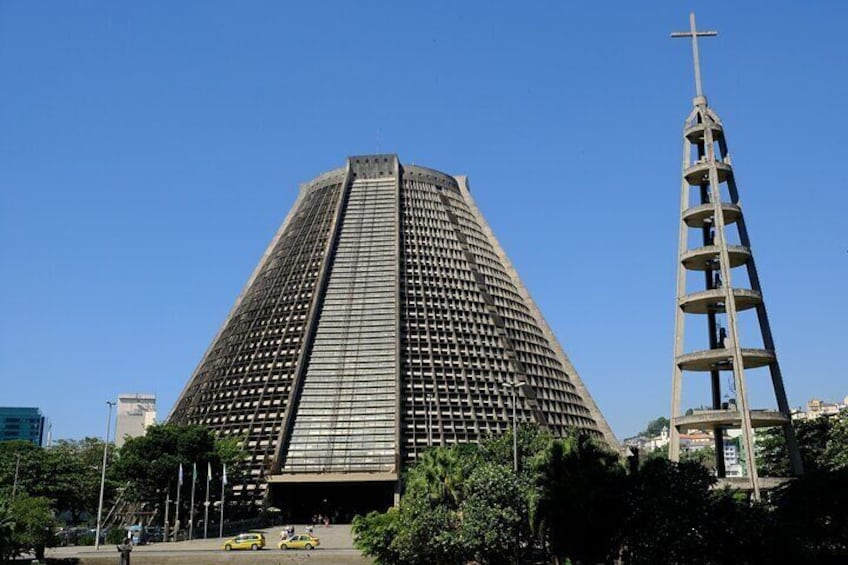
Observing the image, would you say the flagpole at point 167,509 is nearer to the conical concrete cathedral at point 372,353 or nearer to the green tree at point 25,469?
the conical concrete cathedral at point 372,353

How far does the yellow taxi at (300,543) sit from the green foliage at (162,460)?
52.9ft

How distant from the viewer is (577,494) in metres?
33.1

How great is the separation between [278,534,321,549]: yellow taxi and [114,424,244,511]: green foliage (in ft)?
52.9

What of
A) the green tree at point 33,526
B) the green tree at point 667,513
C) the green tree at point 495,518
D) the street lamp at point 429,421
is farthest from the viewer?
the street lamp at point 429,421

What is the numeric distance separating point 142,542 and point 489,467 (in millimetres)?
31884

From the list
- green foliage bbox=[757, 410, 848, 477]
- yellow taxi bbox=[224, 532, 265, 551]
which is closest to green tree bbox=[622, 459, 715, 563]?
yellow taxi bbox=[224, 532, 265, 551]

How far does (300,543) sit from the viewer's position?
4984cm

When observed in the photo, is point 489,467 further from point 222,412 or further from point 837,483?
point 222,412

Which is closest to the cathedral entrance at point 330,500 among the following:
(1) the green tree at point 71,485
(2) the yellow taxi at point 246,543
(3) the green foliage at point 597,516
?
(1) the green tree at point 71,485

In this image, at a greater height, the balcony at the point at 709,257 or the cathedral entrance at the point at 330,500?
the balcony at the point at 709,257

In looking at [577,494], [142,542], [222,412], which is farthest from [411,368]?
[577,494]

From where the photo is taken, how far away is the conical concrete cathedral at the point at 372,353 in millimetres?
73812

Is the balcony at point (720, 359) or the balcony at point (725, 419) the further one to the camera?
the balcony at point (720, 359)

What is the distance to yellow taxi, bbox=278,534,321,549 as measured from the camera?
49719 millimetres
